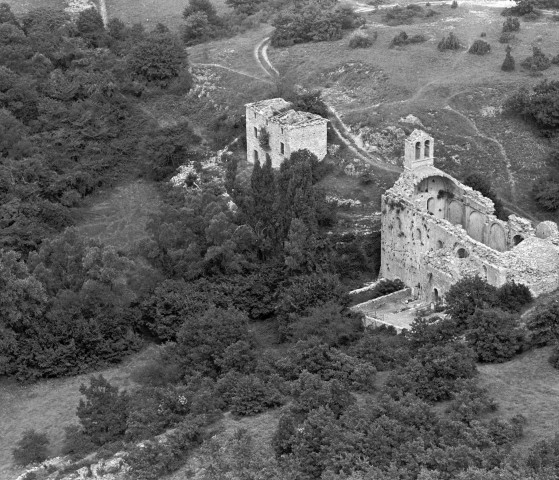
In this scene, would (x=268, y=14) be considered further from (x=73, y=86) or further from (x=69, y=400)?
(x=69, y=400)

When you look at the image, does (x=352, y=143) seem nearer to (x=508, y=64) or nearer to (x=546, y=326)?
(x=508, y=64)

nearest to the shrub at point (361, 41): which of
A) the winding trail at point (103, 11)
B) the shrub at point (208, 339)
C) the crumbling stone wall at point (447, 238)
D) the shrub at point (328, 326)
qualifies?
the crumbling stone wall at point (447, 238)

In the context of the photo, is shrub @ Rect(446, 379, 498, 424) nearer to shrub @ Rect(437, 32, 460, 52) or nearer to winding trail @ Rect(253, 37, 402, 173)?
winding trail @ Rect(253, 37, 402, 173)

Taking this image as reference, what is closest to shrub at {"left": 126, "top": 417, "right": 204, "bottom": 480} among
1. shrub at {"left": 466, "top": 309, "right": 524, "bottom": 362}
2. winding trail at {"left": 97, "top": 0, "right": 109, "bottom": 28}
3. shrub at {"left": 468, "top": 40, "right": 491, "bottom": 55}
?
shrub at {"left": 466, "top": 309, "right": 524, "bottom": 362}

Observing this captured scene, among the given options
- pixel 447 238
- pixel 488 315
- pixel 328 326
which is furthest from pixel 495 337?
pixel 447 238

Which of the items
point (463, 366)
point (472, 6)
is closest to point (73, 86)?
point (472, 6)
